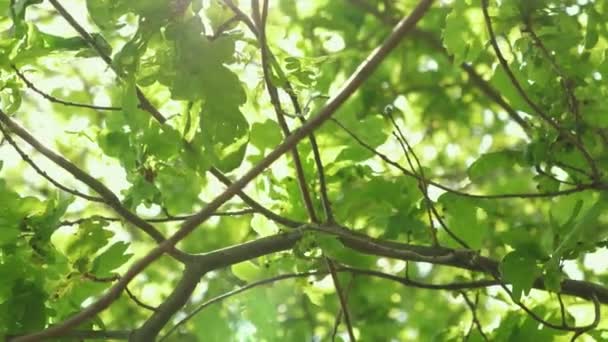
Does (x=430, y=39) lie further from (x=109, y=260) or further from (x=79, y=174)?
(x=79, y=174)

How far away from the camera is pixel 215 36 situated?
161 cm

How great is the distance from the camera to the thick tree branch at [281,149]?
128 centimetres

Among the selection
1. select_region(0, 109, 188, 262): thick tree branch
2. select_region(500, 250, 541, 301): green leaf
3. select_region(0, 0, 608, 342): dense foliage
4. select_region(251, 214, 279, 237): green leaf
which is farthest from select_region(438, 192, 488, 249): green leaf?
select_region(0, 109, 188, 262): thick tree branch

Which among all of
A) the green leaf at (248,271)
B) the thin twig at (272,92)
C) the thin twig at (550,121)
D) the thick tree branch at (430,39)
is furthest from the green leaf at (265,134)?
the thick tree branch at (430,39)

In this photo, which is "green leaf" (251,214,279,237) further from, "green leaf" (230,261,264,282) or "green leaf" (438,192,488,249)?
"green leaf" (438,192,488,249)

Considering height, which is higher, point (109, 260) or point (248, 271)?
point (248, 271)

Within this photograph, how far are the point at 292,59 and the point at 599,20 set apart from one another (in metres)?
0.67

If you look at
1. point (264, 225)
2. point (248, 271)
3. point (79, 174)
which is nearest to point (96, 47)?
point (79, 174)

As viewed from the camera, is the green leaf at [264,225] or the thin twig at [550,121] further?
the green leaf at [264,225]

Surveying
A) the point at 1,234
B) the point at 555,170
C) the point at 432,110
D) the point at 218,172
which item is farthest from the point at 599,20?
the point at 432,110

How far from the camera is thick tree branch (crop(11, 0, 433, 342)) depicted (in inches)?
50.6

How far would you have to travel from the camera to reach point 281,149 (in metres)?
1.40

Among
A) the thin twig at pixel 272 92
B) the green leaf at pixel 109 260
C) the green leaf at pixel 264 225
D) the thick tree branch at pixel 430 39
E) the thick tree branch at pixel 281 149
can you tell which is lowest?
the thick tree branch at pixel 281 149

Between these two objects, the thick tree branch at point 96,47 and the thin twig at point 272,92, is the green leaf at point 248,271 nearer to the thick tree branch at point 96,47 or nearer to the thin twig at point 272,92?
the thin twig at point 272,92
